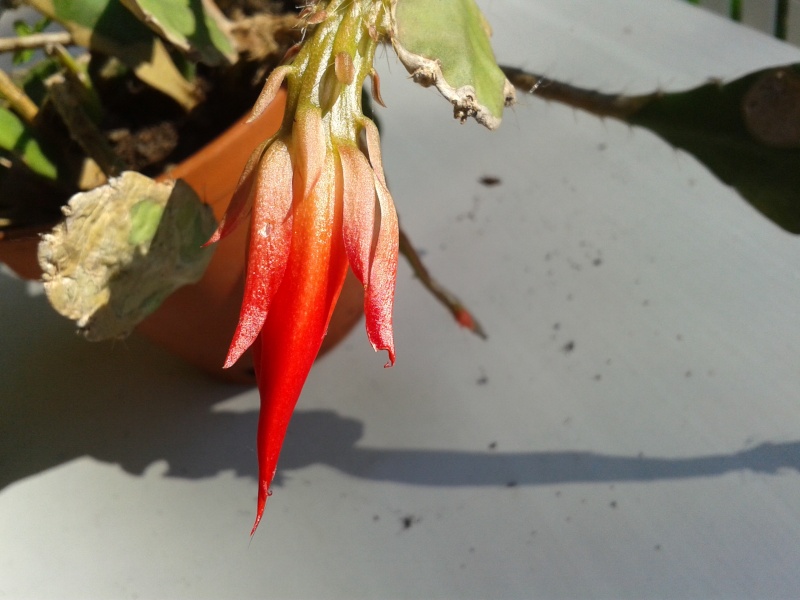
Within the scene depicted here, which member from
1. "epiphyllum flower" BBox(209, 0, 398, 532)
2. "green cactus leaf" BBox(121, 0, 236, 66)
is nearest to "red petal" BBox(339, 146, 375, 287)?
"epiphyllum flower" BBox(209, 0, 398, 532)

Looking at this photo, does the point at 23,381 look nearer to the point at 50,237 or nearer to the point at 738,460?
the point at 50,237

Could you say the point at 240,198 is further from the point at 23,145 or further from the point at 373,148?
the point at 23,145

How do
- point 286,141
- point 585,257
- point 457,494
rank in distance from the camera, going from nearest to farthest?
point 286,141, point 457,494, point 585,257

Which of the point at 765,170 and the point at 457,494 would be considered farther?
the point at 457,494

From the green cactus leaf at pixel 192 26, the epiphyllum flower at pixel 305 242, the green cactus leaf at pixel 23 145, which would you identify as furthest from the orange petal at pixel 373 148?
the green cactus leaf at pixel 23 145

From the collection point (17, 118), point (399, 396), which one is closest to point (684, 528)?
point (399, 396)

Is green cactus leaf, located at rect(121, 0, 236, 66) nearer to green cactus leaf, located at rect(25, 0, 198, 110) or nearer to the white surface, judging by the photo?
green cactus leaf, located at rect(25, 0, 198, 110)

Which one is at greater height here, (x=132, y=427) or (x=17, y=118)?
(x=17, y=118)
